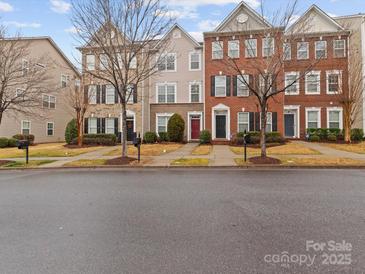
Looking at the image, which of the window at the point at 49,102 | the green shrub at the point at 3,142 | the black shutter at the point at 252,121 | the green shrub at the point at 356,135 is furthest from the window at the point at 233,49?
the green shrub at the point at 3,142

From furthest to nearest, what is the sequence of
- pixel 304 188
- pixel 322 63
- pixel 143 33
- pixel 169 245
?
pixel 322 63 → pixel 143 33 → pixel 304 188 → pixel 169 245

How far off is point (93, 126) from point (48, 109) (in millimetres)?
7896

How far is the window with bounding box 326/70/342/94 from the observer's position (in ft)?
79.4

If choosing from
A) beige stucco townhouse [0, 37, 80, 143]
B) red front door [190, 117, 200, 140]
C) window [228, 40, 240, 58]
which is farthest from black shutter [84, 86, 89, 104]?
window [228, 40, 240, 58]

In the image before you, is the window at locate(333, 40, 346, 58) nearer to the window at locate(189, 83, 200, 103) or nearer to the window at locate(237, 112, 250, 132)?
the window at locate(237, 112, 250, 132)

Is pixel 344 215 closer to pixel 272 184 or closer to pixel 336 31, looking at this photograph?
pixel 272 184

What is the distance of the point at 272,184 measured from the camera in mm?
8727

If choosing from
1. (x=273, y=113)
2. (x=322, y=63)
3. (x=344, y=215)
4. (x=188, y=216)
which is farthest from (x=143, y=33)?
(x=322, y=63)

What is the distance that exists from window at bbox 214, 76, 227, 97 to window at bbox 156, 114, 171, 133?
5.21 m

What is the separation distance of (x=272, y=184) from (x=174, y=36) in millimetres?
21492

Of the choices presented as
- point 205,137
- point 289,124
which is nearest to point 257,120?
point 289,124

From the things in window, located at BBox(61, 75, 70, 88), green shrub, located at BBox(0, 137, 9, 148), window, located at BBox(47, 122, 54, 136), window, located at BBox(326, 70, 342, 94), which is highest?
window, located at BBox(61, 75, 70, 88)

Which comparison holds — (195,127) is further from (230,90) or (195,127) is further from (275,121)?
(275,121)

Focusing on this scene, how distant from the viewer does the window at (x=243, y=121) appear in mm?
25125
